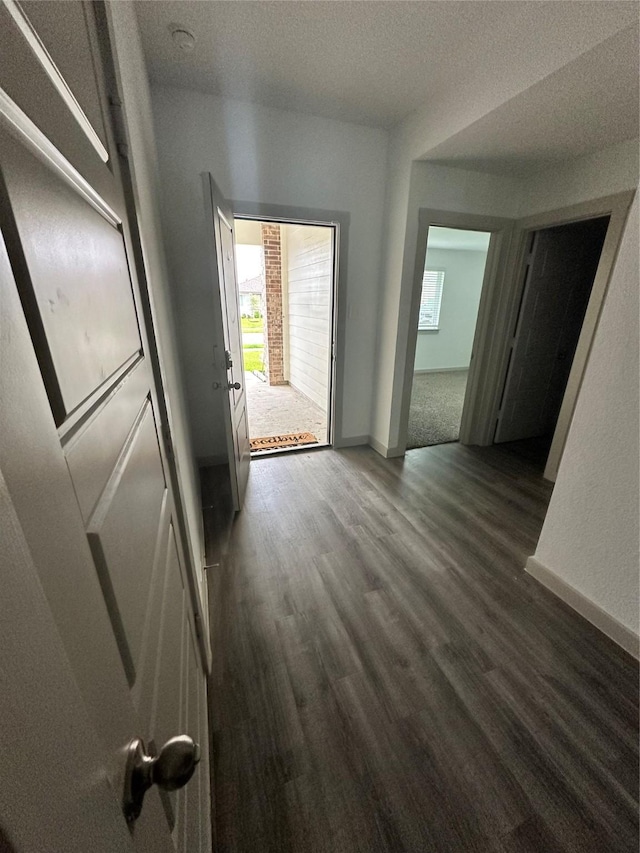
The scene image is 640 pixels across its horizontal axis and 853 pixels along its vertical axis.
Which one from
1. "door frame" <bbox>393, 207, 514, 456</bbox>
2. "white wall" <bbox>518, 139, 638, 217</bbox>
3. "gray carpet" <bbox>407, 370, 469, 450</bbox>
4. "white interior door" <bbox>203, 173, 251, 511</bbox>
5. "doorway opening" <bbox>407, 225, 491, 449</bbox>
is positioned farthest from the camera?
"doorway opening" <bbox>407, 225, 491, 449</bbox>

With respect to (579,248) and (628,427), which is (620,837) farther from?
(579,248)

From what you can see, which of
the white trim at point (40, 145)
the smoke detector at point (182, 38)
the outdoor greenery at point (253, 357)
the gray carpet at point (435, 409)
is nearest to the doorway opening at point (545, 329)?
the gray carpet at point (435, 409)

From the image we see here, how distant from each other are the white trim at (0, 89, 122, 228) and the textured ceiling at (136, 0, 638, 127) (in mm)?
1907

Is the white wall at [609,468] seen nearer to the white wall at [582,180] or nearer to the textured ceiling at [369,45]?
the textured ceiling at [369,45]

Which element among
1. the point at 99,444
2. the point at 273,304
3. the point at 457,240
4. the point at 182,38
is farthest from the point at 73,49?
the point at 457,240

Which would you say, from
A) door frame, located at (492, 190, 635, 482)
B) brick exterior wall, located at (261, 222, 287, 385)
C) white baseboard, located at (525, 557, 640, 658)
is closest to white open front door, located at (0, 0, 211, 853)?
white baseboard, located at (525, 557, 640, 658)

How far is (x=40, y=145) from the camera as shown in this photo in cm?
33

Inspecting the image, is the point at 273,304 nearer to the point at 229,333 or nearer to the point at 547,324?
the point at 229,333

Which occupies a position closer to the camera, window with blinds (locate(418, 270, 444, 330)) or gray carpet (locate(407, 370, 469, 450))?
gray carpet (locate(407, 370, 469, 450))

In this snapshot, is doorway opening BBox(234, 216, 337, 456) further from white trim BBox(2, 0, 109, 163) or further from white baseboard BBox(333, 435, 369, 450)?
white trim BBox(2, 0, 109, 163)

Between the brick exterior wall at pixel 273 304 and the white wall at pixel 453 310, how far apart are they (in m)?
2.65

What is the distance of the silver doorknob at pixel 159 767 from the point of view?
1.19 feet

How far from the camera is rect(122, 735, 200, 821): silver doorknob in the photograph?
362mm

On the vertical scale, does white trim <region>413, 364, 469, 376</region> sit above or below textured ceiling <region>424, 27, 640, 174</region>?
below
